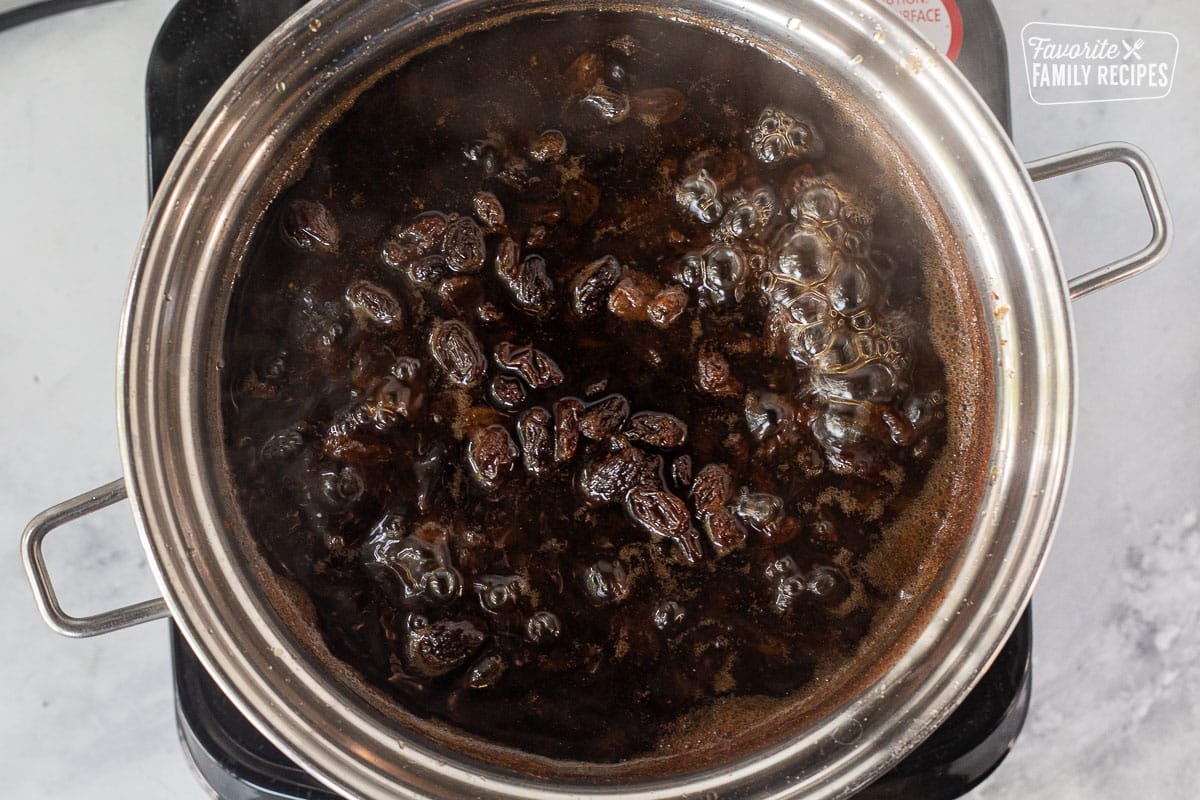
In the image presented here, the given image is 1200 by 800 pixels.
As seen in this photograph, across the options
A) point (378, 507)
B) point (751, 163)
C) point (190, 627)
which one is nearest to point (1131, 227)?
point (751, 163)

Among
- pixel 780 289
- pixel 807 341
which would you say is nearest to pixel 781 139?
pixel 780 289

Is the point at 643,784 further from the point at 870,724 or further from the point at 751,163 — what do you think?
the point at 751,163

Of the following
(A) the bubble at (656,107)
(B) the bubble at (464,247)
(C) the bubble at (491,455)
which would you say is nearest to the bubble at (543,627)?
(C) the bubble at (491,455)

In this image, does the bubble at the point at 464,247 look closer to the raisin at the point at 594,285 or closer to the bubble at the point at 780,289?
the raisin at the point at 594,285

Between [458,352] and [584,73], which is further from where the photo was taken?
[584,73]

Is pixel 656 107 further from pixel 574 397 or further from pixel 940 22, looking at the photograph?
pixel 940 22

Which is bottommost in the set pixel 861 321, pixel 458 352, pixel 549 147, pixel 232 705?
pixel 232 705

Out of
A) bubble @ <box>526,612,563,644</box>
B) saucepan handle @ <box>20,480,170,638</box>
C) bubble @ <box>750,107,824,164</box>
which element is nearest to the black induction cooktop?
saucepan handle @ <box>20,480,170,638</box>
